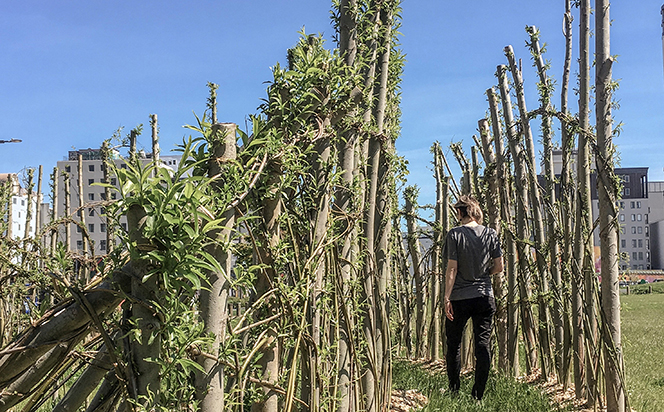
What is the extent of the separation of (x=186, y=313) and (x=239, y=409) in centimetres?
63

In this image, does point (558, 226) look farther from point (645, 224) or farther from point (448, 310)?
point (645, 224)

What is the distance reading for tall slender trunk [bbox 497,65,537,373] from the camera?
17.3 ft

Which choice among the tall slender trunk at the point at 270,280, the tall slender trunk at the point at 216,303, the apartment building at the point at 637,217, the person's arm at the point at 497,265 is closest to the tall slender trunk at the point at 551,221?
the person's arm at the point at 497,265

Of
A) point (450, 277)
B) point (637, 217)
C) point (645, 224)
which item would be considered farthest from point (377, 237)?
point (645, 224)

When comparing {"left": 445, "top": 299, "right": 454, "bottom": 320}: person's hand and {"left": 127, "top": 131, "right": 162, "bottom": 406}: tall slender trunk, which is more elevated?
{"left": 127, "top": 131, "right": 162, "bottom": 406}: tall slender trunk

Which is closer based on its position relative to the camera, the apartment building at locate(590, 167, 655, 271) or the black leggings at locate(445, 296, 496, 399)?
the black leggings at locate(445, 296, 496, 399)

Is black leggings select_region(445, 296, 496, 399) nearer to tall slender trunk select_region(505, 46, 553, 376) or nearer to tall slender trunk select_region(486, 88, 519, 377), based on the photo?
tall slender trunk select_region(505, 46, 553, 376)

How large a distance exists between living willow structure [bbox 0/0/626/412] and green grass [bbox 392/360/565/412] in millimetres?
356

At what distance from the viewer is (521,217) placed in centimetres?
539

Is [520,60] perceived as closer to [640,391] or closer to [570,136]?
[570,136]

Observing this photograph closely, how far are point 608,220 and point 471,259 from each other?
3.50 ft

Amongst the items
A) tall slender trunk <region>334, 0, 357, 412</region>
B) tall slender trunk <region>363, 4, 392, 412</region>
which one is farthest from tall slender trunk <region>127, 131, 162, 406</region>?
tall slender trunk <region>363, 4, 392, 412</region>

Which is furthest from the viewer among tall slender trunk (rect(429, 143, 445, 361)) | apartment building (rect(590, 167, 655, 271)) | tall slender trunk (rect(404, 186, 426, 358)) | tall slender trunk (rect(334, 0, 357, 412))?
apartment building (rect(590, 167, 655, 271))

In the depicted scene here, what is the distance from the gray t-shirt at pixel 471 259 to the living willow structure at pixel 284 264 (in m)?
0.60
